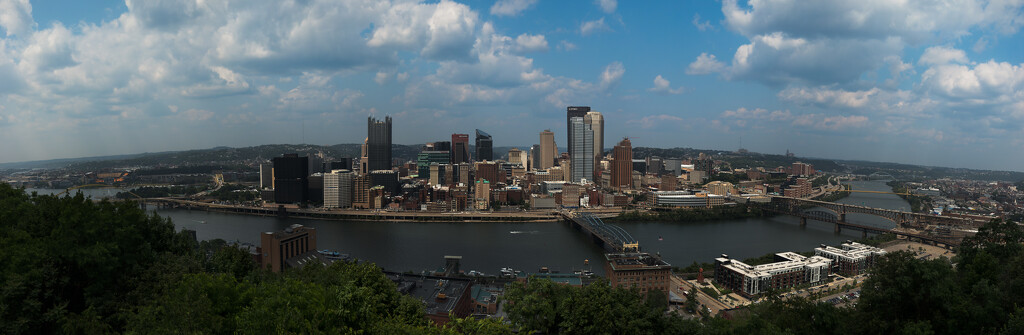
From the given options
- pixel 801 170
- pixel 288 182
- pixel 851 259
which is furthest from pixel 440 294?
pixel 801 170

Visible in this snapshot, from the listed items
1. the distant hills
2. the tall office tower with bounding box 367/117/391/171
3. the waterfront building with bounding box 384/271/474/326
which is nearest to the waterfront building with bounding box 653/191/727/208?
the waterfront building with bounding box 384/271/474/326

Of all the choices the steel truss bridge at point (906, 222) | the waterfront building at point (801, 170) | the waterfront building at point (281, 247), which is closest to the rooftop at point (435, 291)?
the waterfront building at point (281, 247)

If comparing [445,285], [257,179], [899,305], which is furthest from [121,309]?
[257,179]

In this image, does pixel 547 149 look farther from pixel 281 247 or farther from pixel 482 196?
pixel 281 247

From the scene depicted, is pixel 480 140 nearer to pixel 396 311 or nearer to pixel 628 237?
pixel 628 237

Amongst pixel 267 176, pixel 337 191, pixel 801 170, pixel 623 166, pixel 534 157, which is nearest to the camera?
pixel 337 191

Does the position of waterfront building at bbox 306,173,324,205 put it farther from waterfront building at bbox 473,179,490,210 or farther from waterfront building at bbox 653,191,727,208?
waterfront building at bbox 653,191,727,208
